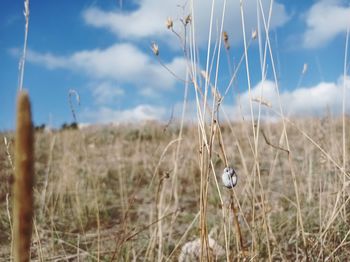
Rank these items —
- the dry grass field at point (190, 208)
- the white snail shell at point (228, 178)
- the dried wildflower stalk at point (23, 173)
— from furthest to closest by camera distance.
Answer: the dry grass field at point (190, 208), the white snail shell at point (228, 178), the dried wildflower stalk at point (23, 173)

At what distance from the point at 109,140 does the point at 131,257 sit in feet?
13.3

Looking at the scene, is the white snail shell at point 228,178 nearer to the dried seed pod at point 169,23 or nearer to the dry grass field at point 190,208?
the dry grass field at point 190,208

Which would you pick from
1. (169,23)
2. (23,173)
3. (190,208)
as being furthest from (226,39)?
(190,208)

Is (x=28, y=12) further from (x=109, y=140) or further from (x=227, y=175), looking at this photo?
(x=109, y=140)

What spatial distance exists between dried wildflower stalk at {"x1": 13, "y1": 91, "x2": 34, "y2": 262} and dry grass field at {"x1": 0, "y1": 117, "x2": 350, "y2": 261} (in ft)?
2.64

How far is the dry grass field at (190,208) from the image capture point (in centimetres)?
129

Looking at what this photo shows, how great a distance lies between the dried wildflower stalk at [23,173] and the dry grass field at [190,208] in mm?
804

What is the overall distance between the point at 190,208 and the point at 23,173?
2622 mm

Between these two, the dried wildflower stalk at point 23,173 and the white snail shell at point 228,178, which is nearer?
the dried wildflower stalk at point 23,173

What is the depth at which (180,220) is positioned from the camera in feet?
8.05

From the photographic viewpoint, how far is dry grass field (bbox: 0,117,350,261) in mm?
1288

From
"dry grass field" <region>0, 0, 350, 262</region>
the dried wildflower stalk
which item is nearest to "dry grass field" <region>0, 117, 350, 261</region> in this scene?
"dry grass field" <region>0, 0, 350, 262</region>

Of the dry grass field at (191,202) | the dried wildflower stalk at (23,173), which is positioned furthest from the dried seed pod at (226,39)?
the dried wildflower stalk at (23,173)

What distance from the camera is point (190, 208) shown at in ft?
9.11
